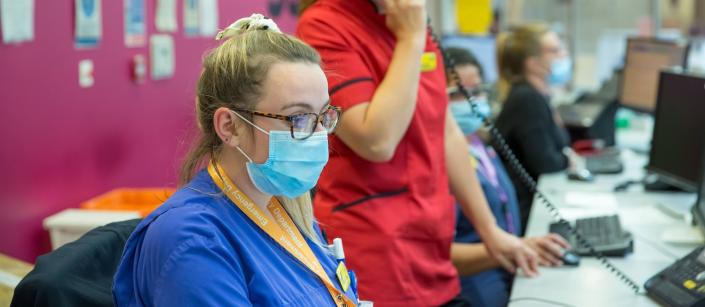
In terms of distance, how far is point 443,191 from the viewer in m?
1.95

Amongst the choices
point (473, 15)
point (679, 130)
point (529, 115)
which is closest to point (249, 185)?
point (679, 130)

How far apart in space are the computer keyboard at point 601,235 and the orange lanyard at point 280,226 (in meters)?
1.13

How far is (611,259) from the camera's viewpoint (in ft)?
7.38

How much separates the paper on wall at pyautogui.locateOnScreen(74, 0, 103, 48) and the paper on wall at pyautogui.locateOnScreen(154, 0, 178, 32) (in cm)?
45

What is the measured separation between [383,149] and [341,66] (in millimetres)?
207

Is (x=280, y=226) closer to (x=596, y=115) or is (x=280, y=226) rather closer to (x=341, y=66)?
(x=341, y=66)

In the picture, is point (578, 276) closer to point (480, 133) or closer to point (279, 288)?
point (279, 288)

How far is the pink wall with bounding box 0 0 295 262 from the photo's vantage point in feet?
7.52

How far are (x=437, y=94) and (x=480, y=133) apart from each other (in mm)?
1615

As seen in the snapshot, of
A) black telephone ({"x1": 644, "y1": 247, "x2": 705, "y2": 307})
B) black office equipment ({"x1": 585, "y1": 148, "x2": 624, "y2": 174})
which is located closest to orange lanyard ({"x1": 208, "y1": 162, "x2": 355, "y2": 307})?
black telephone ({"x1": 644, "y1": 247, "x2": 705, "y2": 307})

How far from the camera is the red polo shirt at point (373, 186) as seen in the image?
1781 millimetres

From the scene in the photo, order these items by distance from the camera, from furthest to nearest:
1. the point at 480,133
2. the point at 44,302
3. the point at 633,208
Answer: the point at 480,133 < the point at 633,208 < the point at 44,302

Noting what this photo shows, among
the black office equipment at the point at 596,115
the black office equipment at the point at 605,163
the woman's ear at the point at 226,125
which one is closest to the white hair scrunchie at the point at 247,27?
the woman's ear at the point at 226,125

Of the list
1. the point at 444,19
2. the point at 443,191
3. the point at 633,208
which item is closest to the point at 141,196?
the point at 443,191
